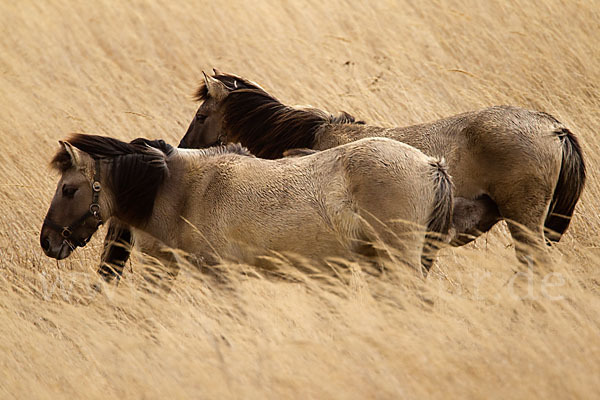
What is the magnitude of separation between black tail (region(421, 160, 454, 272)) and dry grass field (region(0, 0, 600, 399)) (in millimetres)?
292

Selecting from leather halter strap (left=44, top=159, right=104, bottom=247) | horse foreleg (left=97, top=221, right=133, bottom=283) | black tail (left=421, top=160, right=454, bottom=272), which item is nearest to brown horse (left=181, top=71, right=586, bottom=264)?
black tail (left=421, top=160, right=454, bottom=272)

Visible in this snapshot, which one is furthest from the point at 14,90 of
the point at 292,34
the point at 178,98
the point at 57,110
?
the point at 292,34

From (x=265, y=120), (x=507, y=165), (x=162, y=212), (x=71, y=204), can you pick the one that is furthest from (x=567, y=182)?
(x=71, y=204)

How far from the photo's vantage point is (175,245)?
169 inches

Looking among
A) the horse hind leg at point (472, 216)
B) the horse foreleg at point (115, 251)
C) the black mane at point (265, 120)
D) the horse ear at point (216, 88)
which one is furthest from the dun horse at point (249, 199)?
the horse ear at point (216, 88)

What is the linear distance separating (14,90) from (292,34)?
330 centimetres

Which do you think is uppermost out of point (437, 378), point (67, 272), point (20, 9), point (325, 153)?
point (20, 9)

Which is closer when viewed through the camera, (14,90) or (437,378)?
(437,378)

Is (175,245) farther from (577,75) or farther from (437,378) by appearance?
(577,75)

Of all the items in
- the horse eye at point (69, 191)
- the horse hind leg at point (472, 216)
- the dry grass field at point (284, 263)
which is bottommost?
the horse hind leg at point (472, 216)

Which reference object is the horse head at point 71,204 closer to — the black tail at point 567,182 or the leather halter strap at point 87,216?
the leather halter strap at point 87,216

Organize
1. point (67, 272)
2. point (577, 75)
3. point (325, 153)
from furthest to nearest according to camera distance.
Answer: point (577, 75) → point (67, 272) → point (325, 153)

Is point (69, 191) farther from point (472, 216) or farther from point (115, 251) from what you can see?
point (472, 216)

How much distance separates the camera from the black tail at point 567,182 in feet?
15.3
